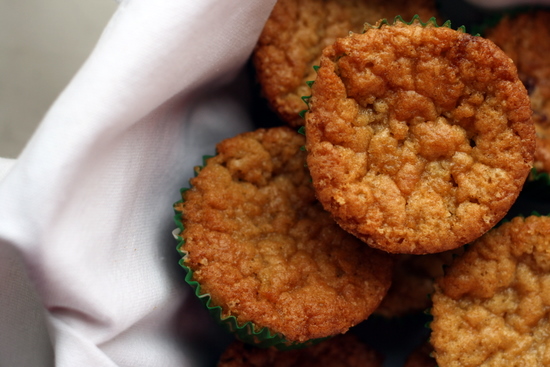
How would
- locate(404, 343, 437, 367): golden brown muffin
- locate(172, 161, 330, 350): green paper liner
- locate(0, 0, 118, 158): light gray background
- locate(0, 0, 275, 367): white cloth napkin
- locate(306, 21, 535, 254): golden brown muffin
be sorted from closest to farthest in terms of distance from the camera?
1. locate(0, 0, 275, 367): white cloth napkin
2. locate(306, 21, 535, 254): golden brown muffin
3. locate(172, 161, 330, 350): green paper liner
4. locate(404, 343, 437, 367): golden brown muffin
5. locate(0, 0, 118, 158): light gray background

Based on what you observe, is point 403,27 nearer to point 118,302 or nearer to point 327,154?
point 327,154

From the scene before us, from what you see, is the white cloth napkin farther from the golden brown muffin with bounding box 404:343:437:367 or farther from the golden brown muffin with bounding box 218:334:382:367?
the golden brown muffin with bounding box 404:343:437:367

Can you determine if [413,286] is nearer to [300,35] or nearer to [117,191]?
[300,35]

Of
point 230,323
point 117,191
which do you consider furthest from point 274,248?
point 117,191

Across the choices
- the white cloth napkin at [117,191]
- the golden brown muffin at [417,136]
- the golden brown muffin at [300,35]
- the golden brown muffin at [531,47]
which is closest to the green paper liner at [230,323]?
the white cloth napkin at [117,191]

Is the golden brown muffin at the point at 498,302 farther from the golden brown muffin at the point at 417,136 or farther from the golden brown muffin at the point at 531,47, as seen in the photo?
the golden brown muffin at the point at 531,47

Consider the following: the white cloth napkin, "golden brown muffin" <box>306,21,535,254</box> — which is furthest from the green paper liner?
"golden brown muffin" <box>306,21,535,254</box>

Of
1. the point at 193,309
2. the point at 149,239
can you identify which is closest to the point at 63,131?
the point at 149,239
